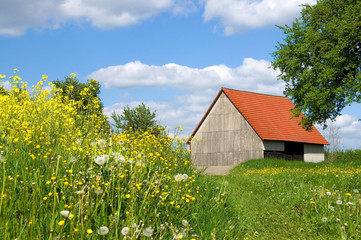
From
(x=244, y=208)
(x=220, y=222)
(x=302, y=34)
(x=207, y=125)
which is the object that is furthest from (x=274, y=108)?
(x=220, y=222)

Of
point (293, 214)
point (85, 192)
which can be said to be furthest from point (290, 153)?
point (85, 192)

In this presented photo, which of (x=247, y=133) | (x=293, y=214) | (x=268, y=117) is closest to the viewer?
(x=293, y=214)

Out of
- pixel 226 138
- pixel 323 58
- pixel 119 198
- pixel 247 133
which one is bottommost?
pixel 119 198

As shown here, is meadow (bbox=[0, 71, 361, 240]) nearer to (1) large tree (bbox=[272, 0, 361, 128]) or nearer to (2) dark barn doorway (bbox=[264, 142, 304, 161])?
(1) large tree (bbox=[272, 0, 361, 128])

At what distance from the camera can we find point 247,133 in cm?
3183

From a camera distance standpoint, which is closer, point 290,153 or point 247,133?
point 247,133

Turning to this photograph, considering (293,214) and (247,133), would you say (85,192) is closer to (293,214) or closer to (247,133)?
(293,214)

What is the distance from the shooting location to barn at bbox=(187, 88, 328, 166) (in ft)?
104

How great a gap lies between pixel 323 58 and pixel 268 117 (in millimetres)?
8600

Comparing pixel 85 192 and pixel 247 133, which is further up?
pixel 247 133

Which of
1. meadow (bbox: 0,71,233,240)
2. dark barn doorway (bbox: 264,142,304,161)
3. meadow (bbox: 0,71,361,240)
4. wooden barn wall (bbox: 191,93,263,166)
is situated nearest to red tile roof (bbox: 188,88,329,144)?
wooden barn wall (bbox: 191,93,263,166)

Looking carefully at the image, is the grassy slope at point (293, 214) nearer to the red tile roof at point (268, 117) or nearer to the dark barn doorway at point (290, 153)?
the dark barn doorway at point (290, 153)

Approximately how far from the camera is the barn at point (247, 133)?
104ft

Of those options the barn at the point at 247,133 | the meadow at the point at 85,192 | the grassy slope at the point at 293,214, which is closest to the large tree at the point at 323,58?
the barn at the point at 247,133
